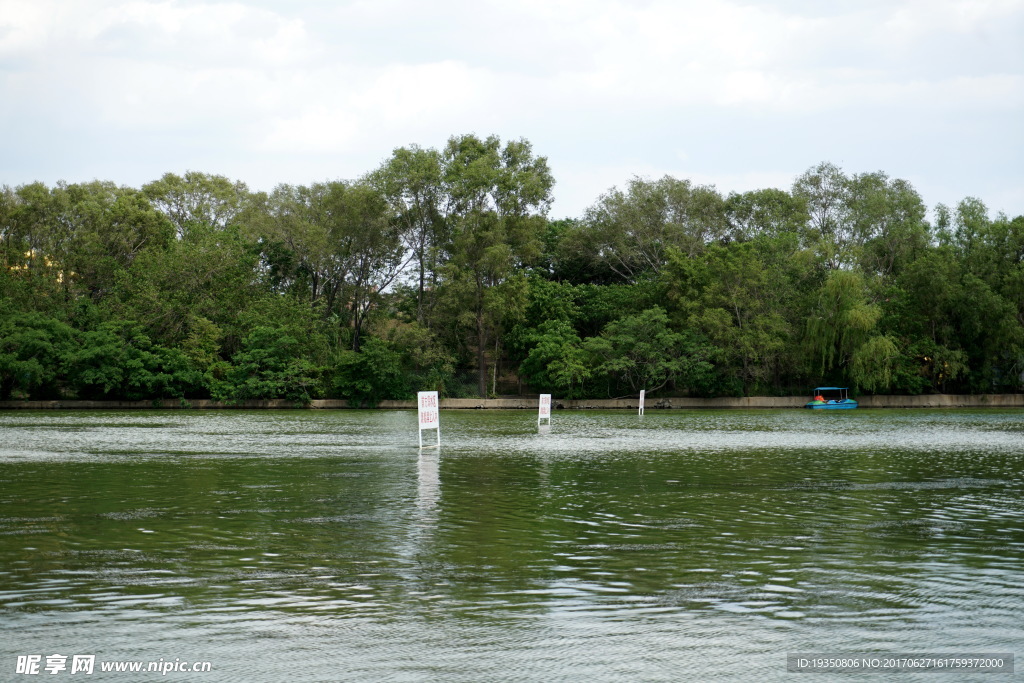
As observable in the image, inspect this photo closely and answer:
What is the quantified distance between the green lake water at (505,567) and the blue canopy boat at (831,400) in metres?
39.7

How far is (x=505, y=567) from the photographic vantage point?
27.7 feet

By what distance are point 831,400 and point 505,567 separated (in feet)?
180

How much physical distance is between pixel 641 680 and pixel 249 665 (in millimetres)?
2224

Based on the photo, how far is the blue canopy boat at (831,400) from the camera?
57.2 metres

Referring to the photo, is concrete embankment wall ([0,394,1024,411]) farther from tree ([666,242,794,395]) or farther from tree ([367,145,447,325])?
tree ([367,145,447,325])

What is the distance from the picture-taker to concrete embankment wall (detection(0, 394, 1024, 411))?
192 feet

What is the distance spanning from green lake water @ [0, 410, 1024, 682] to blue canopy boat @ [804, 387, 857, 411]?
39.7 metres

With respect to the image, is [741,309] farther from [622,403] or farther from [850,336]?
[622,403]

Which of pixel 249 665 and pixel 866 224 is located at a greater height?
pixel 866 224

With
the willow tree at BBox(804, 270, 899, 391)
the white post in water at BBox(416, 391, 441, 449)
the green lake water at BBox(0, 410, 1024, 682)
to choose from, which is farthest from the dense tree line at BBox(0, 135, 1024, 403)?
the green lake water at BBox(0, 410, 1024, 682)

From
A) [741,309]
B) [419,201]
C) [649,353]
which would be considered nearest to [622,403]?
[649,353]

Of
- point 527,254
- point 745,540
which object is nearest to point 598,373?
point 527,254

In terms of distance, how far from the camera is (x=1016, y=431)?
30.5 metres

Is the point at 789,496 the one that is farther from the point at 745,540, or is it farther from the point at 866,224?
the point at 866,224
